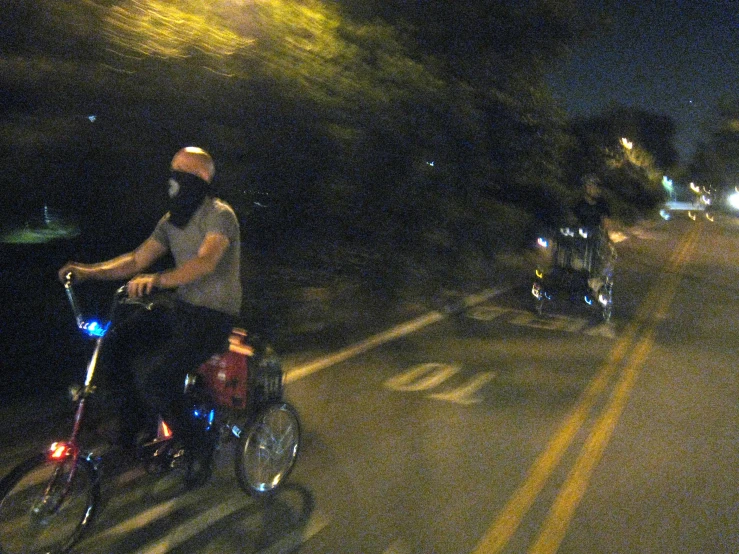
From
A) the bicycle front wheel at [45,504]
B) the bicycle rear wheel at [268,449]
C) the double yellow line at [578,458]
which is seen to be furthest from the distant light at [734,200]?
the bicycle front wheel at [45,504]

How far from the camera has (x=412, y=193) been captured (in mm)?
12781

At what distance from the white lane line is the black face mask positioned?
368 cm

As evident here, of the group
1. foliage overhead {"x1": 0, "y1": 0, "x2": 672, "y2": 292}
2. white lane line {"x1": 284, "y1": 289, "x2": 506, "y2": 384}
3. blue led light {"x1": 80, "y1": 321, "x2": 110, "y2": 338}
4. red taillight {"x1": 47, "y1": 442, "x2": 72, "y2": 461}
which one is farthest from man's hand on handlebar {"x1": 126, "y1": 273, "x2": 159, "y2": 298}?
white lane line {"x1": 284, "y1": 289, "x2": 506, "y2": 384}

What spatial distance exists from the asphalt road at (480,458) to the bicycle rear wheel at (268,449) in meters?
0.14

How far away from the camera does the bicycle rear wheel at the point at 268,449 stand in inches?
204

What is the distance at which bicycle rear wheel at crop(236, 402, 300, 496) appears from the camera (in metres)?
5.19

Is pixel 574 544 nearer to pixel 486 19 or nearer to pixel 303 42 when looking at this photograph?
pixel 303 42

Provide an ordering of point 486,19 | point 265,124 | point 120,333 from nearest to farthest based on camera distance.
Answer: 1. point 120,333
2. point 265,124
3. point 486,19

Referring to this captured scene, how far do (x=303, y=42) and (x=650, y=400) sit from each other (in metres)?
5.74

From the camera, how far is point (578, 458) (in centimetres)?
645

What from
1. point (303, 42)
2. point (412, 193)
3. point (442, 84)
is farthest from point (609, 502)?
point (442, 84)

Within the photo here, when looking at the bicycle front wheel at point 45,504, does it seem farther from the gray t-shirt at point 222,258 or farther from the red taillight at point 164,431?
the gray t-shirt at point 222,258

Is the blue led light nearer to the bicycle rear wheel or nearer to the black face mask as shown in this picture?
the black face mask

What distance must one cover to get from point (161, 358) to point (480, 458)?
111 inches
